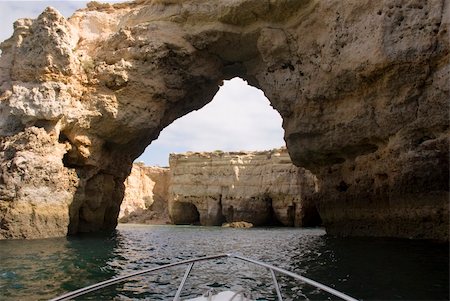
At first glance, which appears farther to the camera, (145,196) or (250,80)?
(145,196)

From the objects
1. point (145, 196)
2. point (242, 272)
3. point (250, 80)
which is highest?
point (250, 80)

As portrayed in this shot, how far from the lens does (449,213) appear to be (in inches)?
451

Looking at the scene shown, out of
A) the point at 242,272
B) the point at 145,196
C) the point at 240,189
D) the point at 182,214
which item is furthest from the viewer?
the point at 145,196

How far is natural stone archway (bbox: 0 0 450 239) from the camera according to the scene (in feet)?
41.3

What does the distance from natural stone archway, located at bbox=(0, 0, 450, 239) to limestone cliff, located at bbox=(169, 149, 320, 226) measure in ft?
62.3

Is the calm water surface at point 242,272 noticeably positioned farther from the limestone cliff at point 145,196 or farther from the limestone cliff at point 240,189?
the limestone cliff at point 145,196

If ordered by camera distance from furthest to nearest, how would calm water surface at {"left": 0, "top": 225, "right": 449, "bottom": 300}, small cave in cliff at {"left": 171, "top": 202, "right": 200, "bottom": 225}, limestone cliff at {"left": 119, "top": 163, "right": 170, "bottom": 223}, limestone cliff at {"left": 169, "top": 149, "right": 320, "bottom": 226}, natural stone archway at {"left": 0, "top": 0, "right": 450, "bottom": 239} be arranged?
1. limestone cliff at {"left": 119, "top": 163, "right": 170, "bottom": 223}
2. small cave in cliff at {"left": 171, "top": 202, "right": 200, "bottom": 225}
3. limestone cliff at {"left": 169, "top": 149, "right": 320, "bottom": 226}
4. natural stone archway at {"left": 0, "top": 0, "right": 450, "bottom": 239}
5. calm water surface at {"left": 0, "top": 225, "right": 449, "bottom": 300}

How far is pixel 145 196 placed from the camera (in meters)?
58.7

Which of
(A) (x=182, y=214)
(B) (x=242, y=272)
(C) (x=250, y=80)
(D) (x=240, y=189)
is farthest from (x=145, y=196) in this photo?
(B) (x=242, y=272)

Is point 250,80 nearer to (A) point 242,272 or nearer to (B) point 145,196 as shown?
(A) point 242,272

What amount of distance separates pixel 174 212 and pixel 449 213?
38354 mm

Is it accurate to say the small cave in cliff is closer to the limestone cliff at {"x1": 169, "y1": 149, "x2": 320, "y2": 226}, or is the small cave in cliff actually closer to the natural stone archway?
the limestone cliff at {"x1": 169, "y1": 149, "x2": 320, "y2": 226}

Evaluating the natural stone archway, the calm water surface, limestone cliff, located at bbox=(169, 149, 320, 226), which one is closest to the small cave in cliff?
limestone cliff, located at bbox=(169, 149, 320, 226)

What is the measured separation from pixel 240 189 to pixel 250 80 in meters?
Result: 21.6
